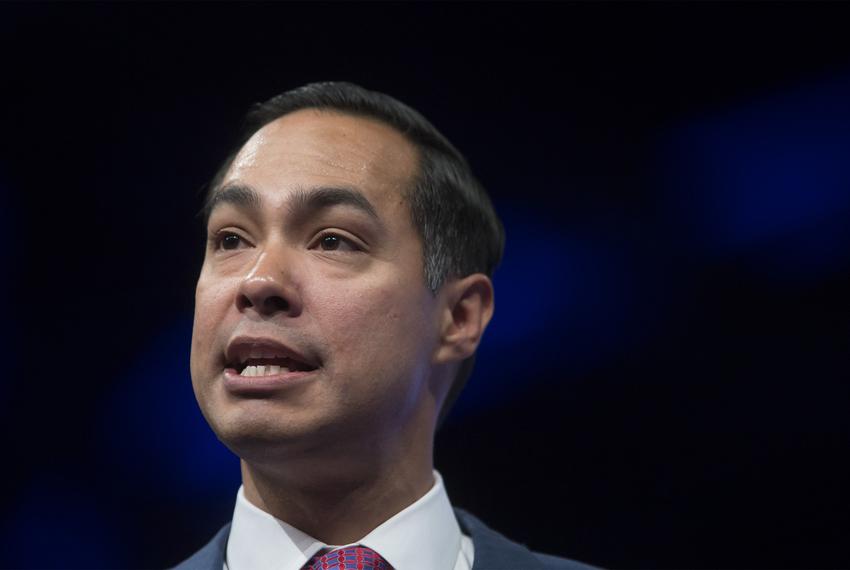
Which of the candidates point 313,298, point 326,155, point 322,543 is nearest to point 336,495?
point 322,543

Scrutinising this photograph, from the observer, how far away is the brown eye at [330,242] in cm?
183

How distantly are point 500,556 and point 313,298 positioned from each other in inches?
25.6

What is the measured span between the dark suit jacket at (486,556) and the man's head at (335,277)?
0.84ft

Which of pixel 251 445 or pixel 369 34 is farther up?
pixel 369 34

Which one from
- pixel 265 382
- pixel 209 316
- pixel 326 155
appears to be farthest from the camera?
pixel 326 155

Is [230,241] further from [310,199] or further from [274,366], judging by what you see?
[274,366]

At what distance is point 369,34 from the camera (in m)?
2.76

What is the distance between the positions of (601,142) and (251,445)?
1.49 meters

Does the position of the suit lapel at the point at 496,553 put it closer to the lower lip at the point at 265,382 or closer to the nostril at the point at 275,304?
the lower lip at the point at 265,382

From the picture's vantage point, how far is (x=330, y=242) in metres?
1.83

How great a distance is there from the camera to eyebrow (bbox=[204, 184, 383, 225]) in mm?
1821

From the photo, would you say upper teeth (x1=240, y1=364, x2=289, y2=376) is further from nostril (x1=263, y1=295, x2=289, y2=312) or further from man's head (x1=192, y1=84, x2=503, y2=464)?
nostril (x1=263, y1=295, x2=289, y2=312)

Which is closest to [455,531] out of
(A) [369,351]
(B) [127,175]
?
(A) [369,351]

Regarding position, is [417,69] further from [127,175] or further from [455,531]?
[455,531]
